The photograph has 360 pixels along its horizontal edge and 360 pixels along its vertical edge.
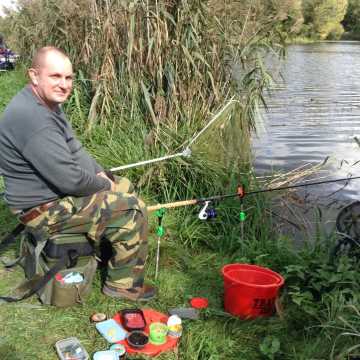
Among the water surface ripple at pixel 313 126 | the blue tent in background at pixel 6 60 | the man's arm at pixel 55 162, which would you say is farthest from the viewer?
the blue tent in background at pixel 6 60

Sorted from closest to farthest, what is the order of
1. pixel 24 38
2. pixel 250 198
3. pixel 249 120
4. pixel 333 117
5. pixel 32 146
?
pixel 32 146 → pixel 250 198 → pixel 249 120 → pixel 24 38 → pixel 333 117

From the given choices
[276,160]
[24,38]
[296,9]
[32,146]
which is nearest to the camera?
[32,146]

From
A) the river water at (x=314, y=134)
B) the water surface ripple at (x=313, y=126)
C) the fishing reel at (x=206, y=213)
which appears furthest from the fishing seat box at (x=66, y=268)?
the water surface ripple at (x=313, y=126)

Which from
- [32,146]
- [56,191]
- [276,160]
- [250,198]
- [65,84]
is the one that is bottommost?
[276,160]

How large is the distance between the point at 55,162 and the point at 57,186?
148mm

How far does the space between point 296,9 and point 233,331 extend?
3.30 meters

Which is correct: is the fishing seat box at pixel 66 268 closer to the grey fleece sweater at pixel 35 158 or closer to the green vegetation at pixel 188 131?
the green vegetation at pixel 188 131

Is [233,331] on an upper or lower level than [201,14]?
lower

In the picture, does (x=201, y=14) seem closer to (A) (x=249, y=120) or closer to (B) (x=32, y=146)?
(A) (x=249, y=120)

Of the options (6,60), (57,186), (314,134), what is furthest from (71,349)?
(6,60)

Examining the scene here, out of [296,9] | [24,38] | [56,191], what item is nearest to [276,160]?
[296,9]

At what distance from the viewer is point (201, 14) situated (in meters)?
3.98

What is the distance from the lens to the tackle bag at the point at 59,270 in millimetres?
2672

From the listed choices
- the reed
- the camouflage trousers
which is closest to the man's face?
the camouflage trousers
